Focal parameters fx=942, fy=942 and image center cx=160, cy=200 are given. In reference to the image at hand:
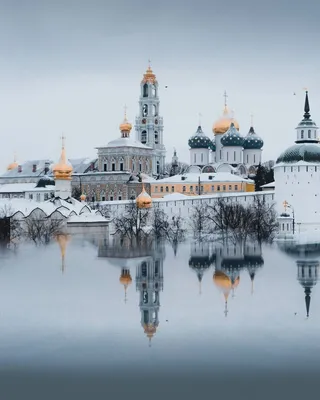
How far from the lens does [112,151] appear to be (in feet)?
131

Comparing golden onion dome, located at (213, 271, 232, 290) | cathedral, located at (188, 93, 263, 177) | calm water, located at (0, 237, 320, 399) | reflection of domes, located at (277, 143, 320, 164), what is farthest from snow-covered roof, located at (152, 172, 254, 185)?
golden onion dome, located at (213, 271, 232, 290)

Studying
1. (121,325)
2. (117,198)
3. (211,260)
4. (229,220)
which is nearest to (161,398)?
(121,325)

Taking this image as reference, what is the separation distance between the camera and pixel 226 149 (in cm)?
4075

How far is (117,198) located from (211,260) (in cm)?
2210

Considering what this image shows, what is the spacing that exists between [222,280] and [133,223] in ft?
46.5


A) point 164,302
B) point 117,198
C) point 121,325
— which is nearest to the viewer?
point 121,325

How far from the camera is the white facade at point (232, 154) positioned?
4066 centimetres

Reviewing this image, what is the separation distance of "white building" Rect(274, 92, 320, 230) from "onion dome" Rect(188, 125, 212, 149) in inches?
482

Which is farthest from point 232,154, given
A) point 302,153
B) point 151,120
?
point 302,153

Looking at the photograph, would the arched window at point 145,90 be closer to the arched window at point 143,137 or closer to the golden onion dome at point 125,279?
the arched window at point 143,137

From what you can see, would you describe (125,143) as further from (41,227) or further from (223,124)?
(41,227)

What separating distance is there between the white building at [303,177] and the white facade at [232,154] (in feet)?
37.0

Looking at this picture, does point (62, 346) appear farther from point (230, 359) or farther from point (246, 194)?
point (246, 194)

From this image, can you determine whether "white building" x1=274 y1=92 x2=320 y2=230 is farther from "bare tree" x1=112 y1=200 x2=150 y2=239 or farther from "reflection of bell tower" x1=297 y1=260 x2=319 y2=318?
"reflection of bell tower" x1=297 y1=260 x2=319 y2=318
